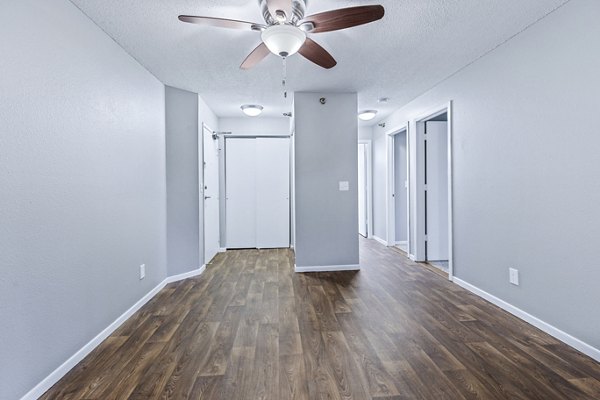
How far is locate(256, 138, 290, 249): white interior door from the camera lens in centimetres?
569

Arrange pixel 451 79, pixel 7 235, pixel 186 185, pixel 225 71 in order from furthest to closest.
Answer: pixel 186 185
pixel 451 79
pixel 225 71
pixel 7 235

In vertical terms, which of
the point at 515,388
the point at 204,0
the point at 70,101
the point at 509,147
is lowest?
the point at 515,388

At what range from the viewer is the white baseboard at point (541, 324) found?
2.02 meters

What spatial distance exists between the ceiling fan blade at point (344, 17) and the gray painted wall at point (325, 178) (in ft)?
6.91

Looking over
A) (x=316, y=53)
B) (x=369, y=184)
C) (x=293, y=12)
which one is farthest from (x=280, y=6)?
(x=369, y=184)

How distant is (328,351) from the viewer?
211cm

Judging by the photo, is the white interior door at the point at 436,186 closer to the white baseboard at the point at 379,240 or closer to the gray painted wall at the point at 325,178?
the gray painted wall at the point at 325,178

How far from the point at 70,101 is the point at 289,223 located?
4126 mm

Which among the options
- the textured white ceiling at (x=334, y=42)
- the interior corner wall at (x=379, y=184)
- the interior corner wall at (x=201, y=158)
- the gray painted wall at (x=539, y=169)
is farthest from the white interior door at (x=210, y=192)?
the gray painted wall at (x=539, y=169)

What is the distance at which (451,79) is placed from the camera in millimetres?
3584

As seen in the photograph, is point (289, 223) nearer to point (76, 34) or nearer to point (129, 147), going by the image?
point (129, 147)

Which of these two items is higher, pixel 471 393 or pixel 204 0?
pixel 204 0

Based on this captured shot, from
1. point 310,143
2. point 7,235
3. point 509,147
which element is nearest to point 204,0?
point 7,235

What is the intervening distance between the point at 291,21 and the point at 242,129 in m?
3.76
